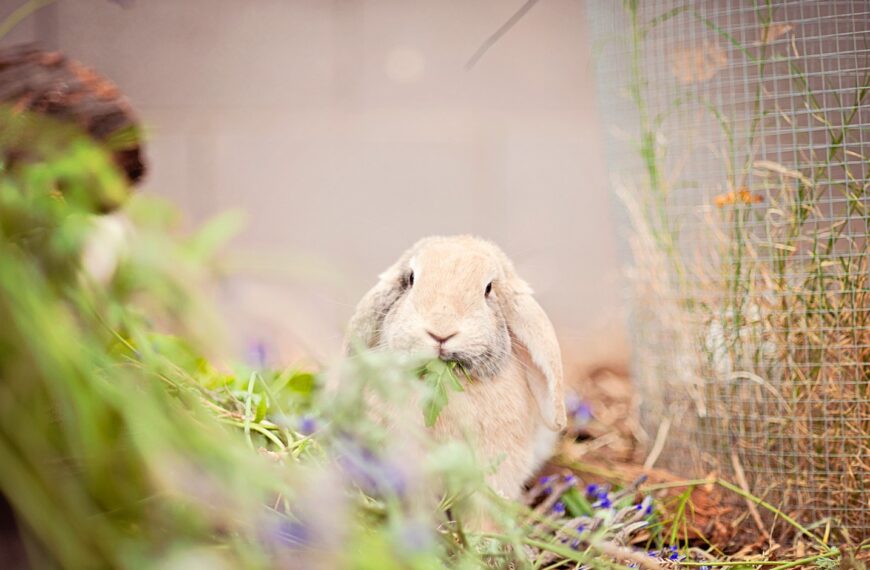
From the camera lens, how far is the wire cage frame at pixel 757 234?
5.54ft

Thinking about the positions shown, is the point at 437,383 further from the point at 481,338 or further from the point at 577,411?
the point at 577,411

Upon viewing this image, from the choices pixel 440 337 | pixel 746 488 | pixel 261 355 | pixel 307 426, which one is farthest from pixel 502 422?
pixel 746 488

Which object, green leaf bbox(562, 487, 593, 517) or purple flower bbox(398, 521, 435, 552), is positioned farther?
green leaf bbox(562, 487, 593, 517)

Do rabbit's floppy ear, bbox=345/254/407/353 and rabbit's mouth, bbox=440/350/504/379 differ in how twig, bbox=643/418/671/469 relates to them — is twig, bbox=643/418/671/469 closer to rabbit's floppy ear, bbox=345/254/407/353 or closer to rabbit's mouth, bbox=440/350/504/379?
rabbit's mouth, bbox=440/350/504/379

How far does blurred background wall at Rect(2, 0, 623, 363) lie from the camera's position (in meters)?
3.34

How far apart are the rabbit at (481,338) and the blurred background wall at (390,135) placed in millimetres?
1585

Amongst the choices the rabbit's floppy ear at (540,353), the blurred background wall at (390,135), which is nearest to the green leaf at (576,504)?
the rabbit's floppy ear at (540,353)

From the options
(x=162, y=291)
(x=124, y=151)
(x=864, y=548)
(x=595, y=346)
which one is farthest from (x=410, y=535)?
(x=595, y=346)

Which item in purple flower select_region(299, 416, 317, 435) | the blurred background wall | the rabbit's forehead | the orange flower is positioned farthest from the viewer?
the blurred background wall

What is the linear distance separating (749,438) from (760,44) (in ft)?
2.94

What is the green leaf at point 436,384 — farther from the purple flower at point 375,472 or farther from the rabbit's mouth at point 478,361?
the purple flower at point 375,472

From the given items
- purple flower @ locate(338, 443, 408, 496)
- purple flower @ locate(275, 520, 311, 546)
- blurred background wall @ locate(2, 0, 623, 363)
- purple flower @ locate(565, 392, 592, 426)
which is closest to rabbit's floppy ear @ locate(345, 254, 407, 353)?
purple flower @ locate(338, 443, 408, 496)

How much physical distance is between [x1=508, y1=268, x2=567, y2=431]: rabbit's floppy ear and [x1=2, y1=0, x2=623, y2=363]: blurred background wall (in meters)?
1.59

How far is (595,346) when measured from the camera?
10.9 ft
